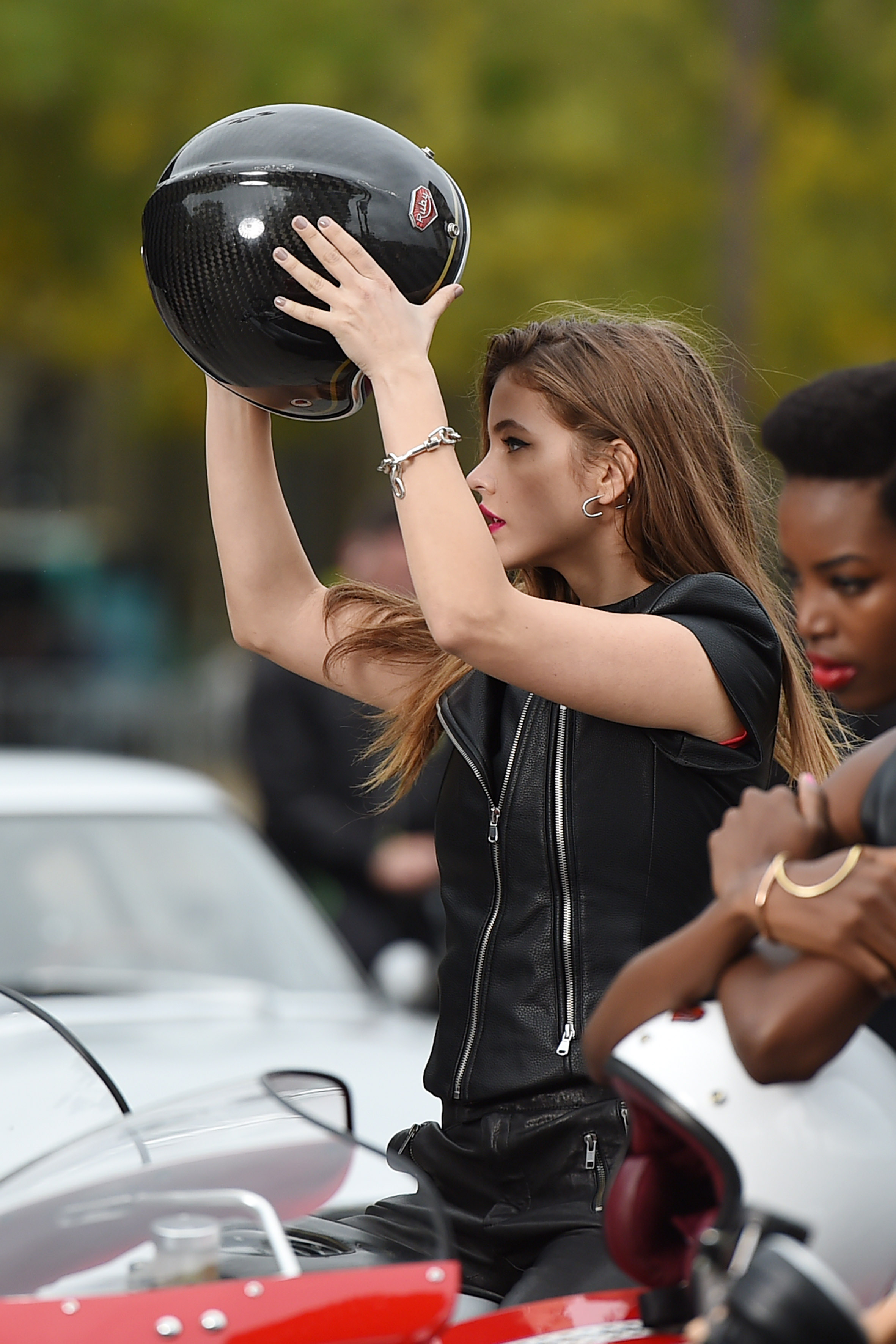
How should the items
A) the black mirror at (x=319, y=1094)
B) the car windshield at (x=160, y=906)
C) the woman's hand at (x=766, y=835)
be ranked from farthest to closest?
1. the car windshield at (x=160, y=906)
2. the black mirror at (x=319, y=1094)
3. the woman's hand at (x=766, y=835)

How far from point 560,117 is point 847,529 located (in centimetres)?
1156

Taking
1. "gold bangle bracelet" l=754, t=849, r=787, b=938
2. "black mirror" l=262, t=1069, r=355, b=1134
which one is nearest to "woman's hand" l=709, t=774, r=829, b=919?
"gold bangle bracelet" l=754, t=849, r=787, b=938

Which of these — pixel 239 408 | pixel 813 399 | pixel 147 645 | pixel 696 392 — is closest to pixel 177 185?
pixel 239 408

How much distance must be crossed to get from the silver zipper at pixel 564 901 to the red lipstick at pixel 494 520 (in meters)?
0.32

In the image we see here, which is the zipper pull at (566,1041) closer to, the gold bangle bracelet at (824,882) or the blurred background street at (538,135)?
the gold bangle bracelet at (824,882)

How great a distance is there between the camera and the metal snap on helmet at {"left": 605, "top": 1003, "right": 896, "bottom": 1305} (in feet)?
5.45

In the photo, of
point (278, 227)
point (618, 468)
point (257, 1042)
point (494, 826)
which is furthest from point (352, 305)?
point (257, 1042)

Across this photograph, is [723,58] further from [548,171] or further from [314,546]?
[314,546]

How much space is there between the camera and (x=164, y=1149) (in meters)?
1.89

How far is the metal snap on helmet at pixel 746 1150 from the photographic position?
1.66m

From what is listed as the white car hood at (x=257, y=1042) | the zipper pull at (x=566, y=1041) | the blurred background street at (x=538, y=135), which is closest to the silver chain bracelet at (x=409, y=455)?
the zipper pull at (x=566, y=1041)

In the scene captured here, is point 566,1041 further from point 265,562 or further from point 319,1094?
point 265,562

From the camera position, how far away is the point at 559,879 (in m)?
2.40

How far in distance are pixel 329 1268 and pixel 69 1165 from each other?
0.99 feet
